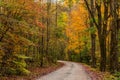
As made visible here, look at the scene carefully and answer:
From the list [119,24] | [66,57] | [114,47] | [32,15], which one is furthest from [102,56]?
[66,57]

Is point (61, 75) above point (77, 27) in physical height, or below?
below

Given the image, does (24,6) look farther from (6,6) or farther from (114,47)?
(114,47)

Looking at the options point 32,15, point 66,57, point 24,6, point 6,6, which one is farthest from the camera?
point 66,57

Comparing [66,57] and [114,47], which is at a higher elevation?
[114,47]

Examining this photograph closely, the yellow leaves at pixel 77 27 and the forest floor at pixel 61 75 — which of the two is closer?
the forest floor at pixel 61 75

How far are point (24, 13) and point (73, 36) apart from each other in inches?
1593

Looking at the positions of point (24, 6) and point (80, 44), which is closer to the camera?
point (24, 6)

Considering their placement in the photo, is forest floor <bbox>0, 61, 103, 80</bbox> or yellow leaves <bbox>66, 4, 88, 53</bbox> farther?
yellow leaves <bbox>66, 4, 88, 53</bbox>

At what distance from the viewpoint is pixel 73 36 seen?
6041cm

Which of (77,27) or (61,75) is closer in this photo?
(61,75)

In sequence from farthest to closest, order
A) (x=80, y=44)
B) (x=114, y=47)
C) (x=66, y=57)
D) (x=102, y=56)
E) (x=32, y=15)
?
1. (x=66, y=57)
2. (x=80, y=44)
3. (x=102, y=56)
4. (x=114, y=47)
5. (x=32, y=15)

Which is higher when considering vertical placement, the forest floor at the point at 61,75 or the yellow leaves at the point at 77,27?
the yellow leaves at the point at 77,27

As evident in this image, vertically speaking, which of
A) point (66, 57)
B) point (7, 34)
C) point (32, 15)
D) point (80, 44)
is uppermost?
point (32, 15)

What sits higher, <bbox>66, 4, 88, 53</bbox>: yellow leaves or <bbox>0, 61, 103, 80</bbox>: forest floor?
<bbox>66, 4, 88, 53</bbox>: yellow leaves
